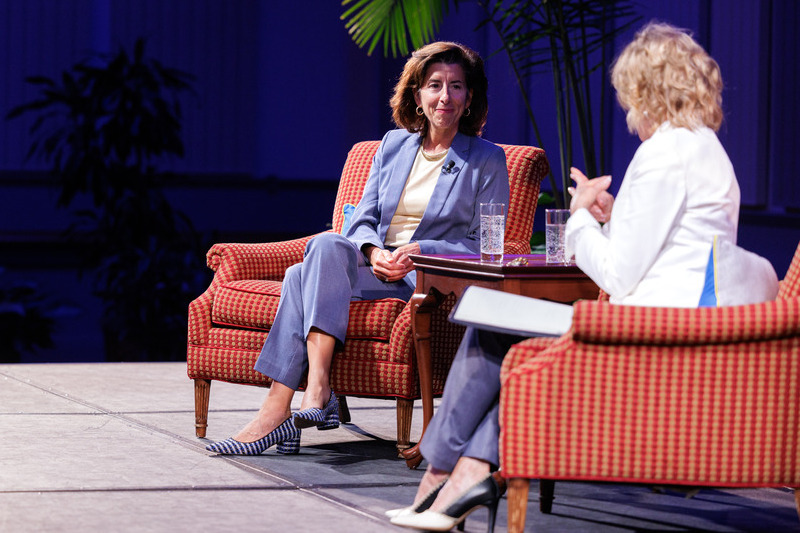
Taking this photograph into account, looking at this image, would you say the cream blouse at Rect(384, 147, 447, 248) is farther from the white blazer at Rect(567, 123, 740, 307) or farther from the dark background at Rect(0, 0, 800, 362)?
the dark background at Rect(0, 0, 800, 362)

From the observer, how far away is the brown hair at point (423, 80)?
3666 mm

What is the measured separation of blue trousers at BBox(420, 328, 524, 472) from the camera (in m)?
2.52

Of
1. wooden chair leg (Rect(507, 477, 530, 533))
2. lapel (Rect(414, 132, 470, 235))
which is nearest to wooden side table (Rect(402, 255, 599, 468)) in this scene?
lapel (Rect(414, 132, 470, 235))

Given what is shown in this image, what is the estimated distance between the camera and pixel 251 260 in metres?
3.88

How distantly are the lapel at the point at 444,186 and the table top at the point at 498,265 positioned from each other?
0.34 meters

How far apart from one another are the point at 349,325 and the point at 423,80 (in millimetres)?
795

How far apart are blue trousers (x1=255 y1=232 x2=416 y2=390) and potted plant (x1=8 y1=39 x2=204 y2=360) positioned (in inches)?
123

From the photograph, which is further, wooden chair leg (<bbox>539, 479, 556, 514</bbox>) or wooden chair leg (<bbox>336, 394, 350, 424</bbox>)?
wooden chair leg (<bbox>336, 394, 350, 424</bbox>)

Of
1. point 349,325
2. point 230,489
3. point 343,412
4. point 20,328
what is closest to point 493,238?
point 349,325

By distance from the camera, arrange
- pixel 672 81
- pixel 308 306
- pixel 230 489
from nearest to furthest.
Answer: pixel 672 81, pixel 230 489, pixel 308 306

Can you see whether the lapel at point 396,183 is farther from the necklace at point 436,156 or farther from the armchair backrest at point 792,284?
the armchair backrest at point 792,284

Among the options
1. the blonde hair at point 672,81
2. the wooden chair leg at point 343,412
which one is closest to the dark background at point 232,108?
the wooden chair leg at point 343,412

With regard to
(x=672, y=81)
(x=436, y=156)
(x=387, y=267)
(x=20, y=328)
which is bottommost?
(x=20, y=328)

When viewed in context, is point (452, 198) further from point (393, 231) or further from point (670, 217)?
point (670, 217)
